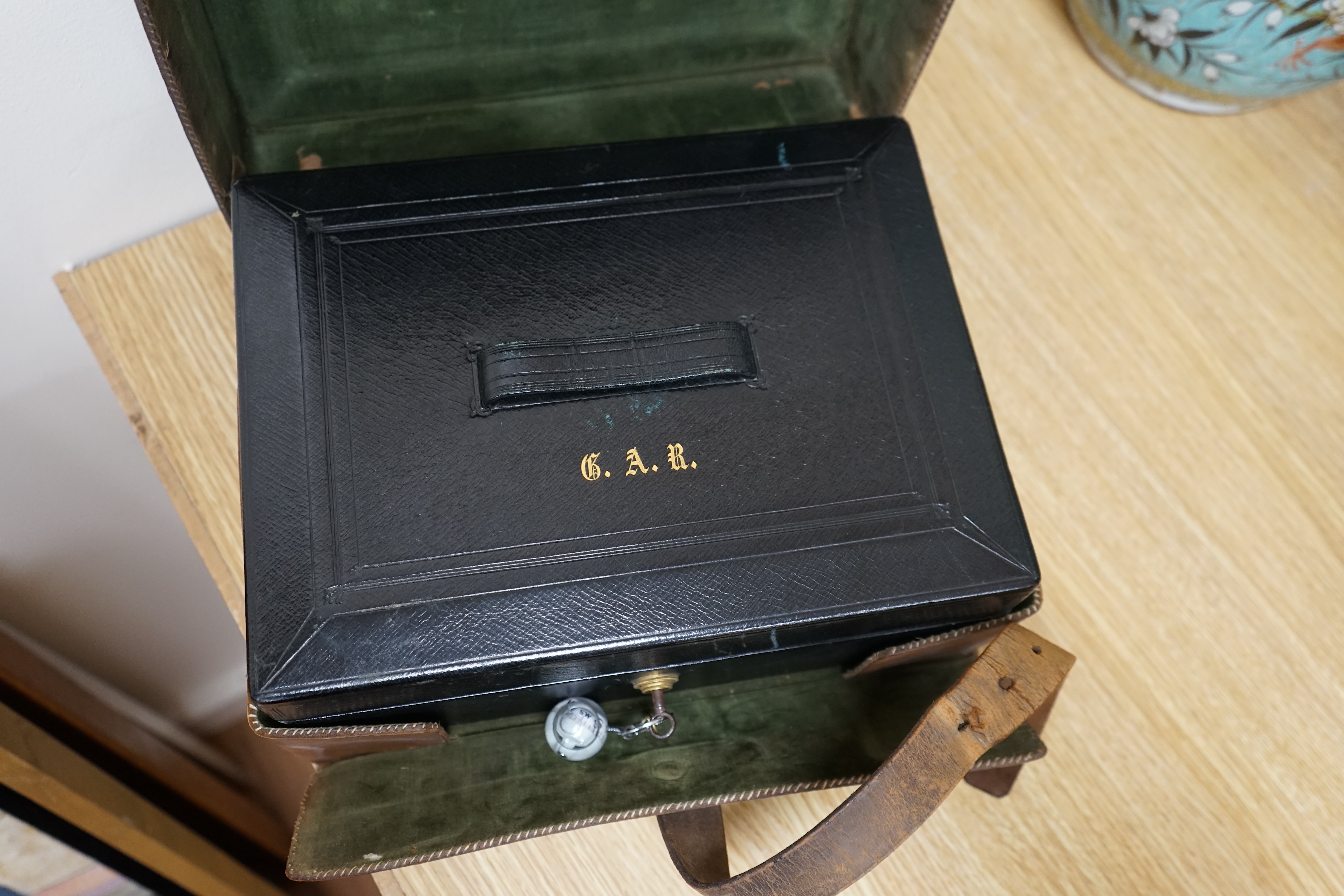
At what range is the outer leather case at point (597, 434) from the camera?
53 centimetres

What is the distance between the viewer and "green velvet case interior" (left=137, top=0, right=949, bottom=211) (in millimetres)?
640

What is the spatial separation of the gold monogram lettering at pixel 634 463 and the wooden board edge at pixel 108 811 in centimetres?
45

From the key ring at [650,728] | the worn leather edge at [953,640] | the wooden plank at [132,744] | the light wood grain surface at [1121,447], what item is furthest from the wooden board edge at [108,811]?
the worn leather edge at [953,640]

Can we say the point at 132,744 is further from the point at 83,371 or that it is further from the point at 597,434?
the point at 597,434

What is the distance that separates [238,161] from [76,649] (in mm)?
612

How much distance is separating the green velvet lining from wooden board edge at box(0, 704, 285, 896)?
0.23m

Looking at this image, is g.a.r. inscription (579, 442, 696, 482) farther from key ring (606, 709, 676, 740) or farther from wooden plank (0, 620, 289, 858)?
wooden plank (0, 620, 289, 858)

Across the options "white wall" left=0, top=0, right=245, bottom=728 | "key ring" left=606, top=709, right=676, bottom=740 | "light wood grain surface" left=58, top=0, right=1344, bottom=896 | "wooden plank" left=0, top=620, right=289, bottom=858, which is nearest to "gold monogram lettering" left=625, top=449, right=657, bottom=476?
"key ring" left=606, top=709, right=676, bottom=740

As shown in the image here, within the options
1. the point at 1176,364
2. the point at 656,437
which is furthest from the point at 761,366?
the point at 1176,364

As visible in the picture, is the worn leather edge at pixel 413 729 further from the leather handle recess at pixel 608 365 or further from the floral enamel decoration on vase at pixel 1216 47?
the floral enamel decoration on vase at pixel 1216 47

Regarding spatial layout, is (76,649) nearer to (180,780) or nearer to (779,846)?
(180,780)

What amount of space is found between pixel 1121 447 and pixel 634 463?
397mm

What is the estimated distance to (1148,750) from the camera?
656mm

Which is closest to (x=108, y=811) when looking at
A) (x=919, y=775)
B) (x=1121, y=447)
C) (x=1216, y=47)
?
(x=919, y=775)
